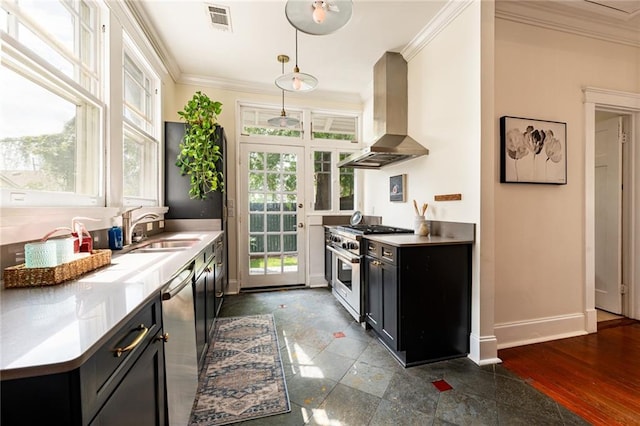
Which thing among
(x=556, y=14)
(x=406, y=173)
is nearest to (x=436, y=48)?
(x=556, y=14)

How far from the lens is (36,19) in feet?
4.46

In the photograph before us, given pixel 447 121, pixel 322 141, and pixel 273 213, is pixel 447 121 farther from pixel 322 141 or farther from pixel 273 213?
pixel 273 213

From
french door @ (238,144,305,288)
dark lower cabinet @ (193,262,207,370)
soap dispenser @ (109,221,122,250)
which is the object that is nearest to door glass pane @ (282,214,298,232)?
french door @ (238,144,305,288)

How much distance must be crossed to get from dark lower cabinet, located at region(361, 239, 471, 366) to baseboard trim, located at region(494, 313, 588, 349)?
41cm

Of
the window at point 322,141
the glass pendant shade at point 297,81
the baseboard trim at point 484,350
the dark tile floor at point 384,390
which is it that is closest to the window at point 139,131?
the window at point 322,141

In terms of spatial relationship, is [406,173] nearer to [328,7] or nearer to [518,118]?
[518,118]

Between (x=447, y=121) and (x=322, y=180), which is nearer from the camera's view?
(x=447, y=121)

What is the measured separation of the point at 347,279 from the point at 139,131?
2.57 meters

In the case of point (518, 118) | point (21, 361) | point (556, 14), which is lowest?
point (21, 361)

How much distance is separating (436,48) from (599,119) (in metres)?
2.29

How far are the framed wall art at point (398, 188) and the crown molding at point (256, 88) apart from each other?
1581 mm

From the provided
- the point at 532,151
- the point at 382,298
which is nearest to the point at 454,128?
the point at 532,151

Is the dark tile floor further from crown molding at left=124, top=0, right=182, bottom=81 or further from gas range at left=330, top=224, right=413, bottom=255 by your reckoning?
crown molding at left=124, top=0, right=182, bottom=81

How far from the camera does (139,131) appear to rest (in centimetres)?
254
